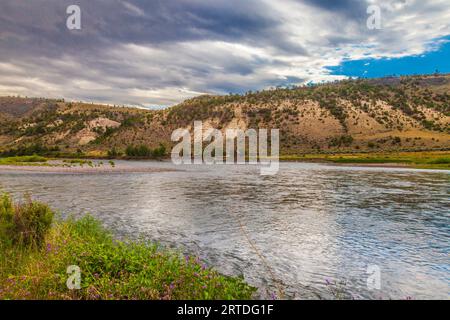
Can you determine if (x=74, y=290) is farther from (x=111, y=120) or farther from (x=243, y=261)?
(x=111, y=120)

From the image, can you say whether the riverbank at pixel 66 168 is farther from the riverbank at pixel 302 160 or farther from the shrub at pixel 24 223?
the shrub at pixel 24 223

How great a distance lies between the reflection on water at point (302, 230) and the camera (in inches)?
462

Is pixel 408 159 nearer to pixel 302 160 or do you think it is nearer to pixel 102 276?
pixel 302 160

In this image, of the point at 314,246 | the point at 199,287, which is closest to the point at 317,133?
the point at 314,246

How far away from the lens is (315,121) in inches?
5207

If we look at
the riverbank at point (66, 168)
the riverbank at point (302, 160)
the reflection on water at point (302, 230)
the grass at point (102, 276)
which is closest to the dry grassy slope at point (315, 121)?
the riverbank at point (302, 160)

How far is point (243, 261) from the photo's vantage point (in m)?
13.5

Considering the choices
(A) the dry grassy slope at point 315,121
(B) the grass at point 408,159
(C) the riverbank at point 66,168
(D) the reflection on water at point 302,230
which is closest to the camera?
(D) the reflection on water at point 302,230

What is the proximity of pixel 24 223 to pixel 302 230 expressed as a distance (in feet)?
40.5

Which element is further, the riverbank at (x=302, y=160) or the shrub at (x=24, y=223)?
the riverbank at (x=302, y=160)

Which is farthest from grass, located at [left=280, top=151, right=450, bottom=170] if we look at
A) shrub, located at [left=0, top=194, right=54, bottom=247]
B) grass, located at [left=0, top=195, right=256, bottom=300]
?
shrub, located at [left=0, top=194, right=54, bottom=247]

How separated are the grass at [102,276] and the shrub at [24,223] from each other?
1.07 ft

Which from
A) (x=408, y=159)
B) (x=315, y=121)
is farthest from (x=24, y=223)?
(x=315, y=121)
